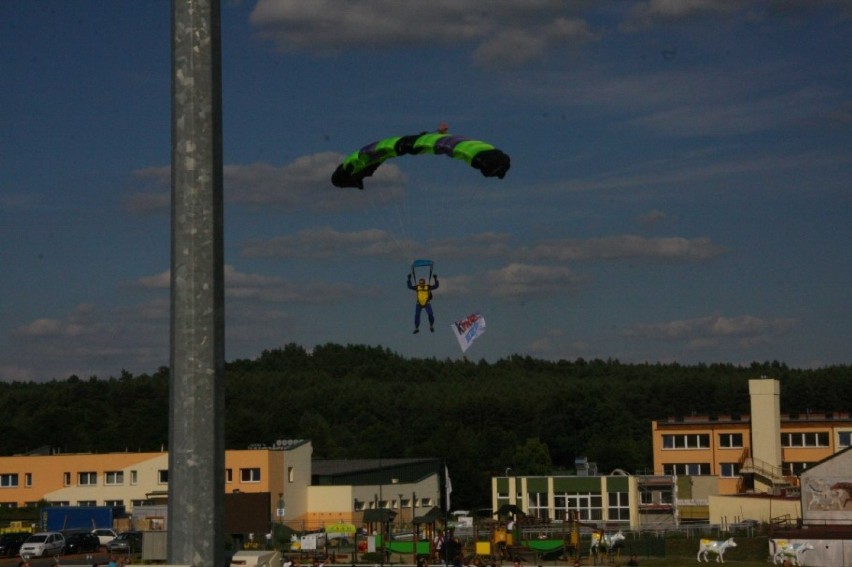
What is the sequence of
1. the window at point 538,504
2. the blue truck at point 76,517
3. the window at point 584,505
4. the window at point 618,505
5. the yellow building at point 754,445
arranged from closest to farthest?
1. the blue truck at point 76,517
2. the window at point 618,505
3. the window at point 584,505
4. the window at point 538,504
5. the yellow building at point 754,445

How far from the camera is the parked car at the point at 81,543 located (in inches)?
1956

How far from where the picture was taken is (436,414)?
128 metres

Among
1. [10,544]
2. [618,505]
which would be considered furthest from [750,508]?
[10,544]

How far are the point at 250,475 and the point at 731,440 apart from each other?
30454 mm

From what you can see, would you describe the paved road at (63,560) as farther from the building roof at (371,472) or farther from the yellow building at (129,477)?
the building roof at (371,472)

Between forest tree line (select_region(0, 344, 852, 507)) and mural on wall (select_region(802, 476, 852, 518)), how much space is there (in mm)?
38373

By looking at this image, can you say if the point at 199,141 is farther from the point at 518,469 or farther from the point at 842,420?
the point at 518,469

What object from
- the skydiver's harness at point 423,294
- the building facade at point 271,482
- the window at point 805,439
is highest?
the skydiver's harness at point 423,294

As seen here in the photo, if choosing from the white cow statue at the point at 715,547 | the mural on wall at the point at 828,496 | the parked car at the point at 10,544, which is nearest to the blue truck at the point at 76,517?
the parked car at the point at 10,544

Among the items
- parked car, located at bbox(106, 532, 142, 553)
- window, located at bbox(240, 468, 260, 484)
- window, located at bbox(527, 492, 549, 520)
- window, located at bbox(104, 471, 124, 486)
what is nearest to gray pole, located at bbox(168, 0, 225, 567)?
parked car, located at bbox(106, 532, 142, 553)

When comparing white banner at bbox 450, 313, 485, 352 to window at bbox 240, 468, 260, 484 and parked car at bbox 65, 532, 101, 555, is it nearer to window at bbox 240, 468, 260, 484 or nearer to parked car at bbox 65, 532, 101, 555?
parked car at bbox 65, 532, 101, 555

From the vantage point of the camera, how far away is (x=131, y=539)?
5031 cm

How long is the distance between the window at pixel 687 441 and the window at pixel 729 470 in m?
1.62

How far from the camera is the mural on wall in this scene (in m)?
51.1
